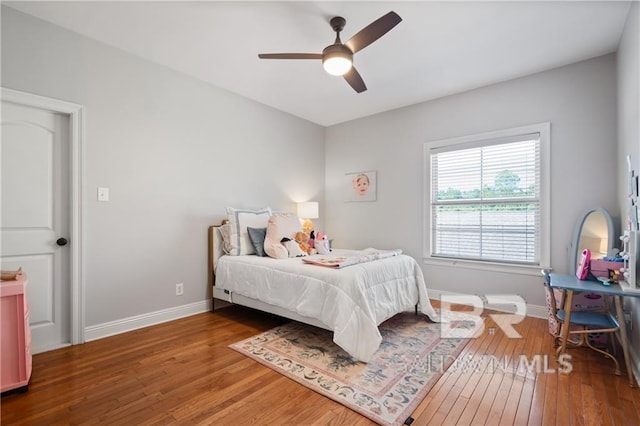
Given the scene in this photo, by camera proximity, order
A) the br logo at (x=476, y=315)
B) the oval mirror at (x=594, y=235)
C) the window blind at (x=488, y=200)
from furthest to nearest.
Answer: the window blind at (x=488, y=200)
the br logo at (x=476, y=315)
the oval mirror at (x=594, y=235)

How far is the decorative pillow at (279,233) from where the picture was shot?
3187mm

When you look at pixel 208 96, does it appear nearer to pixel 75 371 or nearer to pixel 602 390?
pixel 75 371

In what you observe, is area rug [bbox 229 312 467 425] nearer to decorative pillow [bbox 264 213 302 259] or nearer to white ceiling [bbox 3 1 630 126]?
decorative pillow [bbox 264 213 302 259]

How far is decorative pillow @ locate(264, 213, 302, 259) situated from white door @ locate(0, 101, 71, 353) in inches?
69.9

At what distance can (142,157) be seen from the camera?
300 centimetres

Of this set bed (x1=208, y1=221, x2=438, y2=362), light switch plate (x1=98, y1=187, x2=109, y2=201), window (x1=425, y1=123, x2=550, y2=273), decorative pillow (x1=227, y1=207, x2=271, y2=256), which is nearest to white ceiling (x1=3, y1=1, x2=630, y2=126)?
window (x1=425, y1=123, x2=550, y2=273)

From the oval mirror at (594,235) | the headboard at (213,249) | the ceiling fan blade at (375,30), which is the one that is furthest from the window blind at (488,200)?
the headboard at (213,249)

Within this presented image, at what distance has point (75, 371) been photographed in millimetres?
2109

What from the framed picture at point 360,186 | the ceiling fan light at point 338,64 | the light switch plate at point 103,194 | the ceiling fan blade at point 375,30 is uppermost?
the ceiling fan blade at point 375,30

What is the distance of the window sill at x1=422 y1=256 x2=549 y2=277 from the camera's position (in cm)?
328

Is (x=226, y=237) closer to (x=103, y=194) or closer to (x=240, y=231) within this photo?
(x=240, y=231)

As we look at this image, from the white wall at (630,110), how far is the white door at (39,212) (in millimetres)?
4388

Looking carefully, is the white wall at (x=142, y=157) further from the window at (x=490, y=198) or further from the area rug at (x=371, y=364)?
the window at (x=490, y=198)

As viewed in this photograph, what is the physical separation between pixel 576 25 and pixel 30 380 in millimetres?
4910
